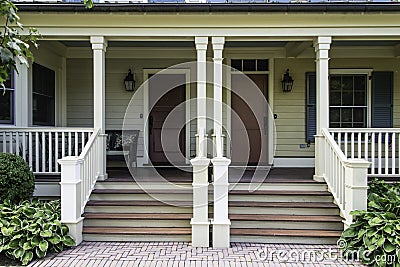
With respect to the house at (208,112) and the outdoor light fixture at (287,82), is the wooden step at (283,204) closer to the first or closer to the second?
the house at (208,112)

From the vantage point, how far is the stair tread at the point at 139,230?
5484 millimetres

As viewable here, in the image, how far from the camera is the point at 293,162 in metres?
8.72

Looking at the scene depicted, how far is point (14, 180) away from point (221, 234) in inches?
121

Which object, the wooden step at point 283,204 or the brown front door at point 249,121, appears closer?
the wooden step at point 283,204

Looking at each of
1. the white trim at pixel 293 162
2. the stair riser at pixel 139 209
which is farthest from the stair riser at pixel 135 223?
the white trim at pixel 293 162

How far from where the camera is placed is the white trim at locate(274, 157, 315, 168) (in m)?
8.70

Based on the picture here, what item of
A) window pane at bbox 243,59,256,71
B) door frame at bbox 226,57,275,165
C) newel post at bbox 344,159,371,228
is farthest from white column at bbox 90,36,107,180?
newel post at bbox 344,159,371,228

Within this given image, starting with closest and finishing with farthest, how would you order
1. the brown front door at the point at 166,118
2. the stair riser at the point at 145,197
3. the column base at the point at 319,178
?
the stair riser at the point at 145,197
the column base at the point at 319,178
the brown front door at the point at 166,118

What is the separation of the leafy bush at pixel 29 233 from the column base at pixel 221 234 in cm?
190

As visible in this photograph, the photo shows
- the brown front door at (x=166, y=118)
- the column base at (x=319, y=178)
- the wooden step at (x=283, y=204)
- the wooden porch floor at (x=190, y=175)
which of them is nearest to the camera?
the wooden step at (x=283, y=204)

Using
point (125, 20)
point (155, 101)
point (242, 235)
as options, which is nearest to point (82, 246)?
point (242, 235)

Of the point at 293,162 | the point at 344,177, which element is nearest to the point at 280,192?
the point at 344,177

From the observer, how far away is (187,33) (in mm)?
6488

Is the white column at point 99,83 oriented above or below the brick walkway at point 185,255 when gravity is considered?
above
